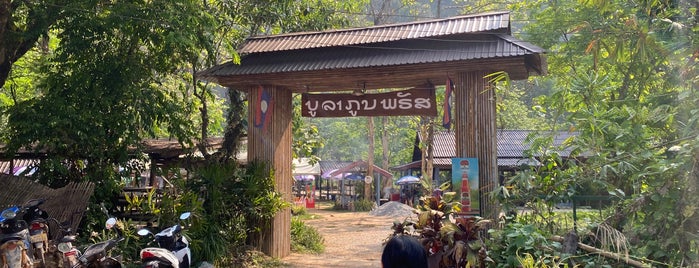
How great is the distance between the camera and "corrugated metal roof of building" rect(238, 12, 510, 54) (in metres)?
9.46

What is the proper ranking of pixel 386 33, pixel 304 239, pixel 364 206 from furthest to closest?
1. pixel 364 206
2. pixel 304 239
3. pixel 386 33

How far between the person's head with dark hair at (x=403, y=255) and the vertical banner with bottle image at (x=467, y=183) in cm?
620

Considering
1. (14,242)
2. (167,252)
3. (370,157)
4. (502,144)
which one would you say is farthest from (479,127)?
(502,144)

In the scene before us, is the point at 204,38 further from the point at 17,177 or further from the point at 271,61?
the point at 17,177

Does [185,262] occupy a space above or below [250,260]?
above

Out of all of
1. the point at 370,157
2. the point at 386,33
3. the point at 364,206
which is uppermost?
the point at 386,33

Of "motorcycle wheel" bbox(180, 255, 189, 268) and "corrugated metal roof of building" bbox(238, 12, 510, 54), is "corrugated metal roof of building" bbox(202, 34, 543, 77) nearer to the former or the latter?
"corrugated metal roof of building" bbox(238, 12, 510, 54)

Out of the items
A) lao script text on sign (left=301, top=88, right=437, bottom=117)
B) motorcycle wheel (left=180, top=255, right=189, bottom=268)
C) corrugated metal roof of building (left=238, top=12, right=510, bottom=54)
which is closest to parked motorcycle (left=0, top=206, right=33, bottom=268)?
motorcycle wheel (left=180, top=255, right=189, bottom=268)

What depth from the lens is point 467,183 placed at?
29.1 feet

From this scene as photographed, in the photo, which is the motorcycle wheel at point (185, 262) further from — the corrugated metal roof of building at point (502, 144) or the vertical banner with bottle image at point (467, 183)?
the corrugated metal roof of building at point (502, 144)

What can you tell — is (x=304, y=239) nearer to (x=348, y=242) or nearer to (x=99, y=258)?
(x=348, y=242)

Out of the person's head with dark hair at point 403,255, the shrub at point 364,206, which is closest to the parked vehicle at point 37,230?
the person's head with dark hair at point 403,255

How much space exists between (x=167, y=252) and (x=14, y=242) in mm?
1856

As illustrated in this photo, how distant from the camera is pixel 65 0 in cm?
988
